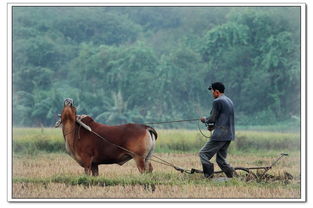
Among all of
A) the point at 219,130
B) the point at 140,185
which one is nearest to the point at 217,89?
the point at 219,130

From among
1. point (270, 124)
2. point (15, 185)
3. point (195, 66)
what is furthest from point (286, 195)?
point (195, 66)

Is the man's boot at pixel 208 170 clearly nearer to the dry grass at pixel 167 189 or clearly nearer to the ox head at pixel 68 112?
the dry grass at pixel 167 189

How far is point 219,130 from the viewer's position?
1330cm

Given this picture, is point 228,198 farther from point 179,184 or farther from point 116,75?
point 116,75

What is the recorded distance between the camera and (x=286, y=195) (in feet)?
41.1

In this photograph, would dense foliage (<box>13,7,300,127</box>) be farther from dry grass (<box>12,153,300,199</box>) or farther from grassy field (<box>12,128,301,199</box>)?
dry grass (<box>12,153,300,199</box>)

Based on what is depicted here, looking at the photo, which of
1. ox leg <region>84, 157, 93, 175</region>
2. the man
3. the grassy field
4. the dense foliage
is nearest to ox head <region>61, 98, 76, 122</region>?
ox leg <region>84, 157, 93, 175</region>

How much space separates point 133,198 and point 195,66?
1481 inches

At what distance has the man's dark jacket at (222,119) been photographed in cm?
1328

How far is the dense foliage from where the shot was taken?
151ft

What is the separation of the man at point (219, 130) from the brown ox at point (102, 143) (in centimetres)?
135

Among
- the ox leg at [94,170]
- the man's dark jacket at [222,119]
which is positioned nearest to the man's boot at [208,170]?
the man's dark jacket at [222,119]

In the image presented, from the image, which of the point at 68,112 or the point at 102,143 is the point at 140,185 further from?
the point at 68,112

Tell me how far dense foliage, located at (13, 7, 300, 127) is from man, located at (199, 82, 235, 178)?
29888mm
